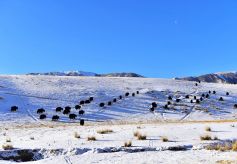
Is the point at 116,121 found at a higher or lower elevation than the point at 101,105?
lower

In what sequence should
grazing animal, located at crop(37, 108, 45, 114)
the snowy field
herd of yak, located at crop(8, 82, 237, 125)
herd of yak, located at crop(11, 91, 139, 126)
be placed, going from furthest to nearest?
1. grazing animal, located at crop(37, 108, 45, 114)
2. herd of yak, located at crop(8, 82, 237, 125)
3. herd of yak, located at crop(11, 91, 139, 126)
4. the snowy field

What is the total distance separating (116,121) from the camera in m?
50.7

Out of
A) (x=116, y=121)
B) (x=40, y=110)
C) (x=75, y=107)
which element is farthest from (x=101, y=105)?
(x=116, y=121)

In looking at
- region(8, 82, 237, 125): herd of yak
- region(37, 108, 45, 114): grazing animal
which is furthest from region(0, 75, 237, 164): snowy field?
region(37, 108, 45, 114): grazing animal

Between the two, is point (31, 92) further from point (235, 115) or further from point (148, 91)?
point (235, 115)

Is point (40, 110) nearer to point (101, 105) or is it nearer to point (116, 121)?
point (101, 105)

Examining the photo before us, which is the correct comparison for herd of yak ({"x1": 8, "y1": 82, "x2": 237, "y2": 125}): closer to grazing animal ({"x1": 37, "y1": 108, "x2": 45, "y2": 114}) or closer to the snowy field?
grazing animal ({"x1": 37, "y1": 108, "x2": 45, "y2": 114})

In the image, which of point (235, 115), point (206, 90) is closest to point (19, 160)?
point (235, 115)

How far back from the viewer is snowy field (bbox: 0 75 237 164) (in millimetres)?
16641

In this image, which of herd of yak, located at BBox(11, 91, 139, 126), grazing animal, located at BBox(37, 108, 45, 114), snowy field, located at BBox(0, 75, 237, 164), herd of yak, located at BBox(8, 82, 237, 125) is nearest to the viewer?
snowy field, located at BBox(0, 75, 237, 164)

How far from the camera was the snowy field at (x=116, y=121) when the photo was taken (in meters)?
16.6

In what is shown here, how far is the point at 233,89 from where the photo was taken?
295 ft

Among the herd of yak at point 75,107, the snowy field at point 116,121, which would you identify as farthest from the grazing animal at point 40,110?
the snowy field at point 116,121

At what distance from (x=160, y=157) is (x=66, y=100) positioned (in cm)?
5267
